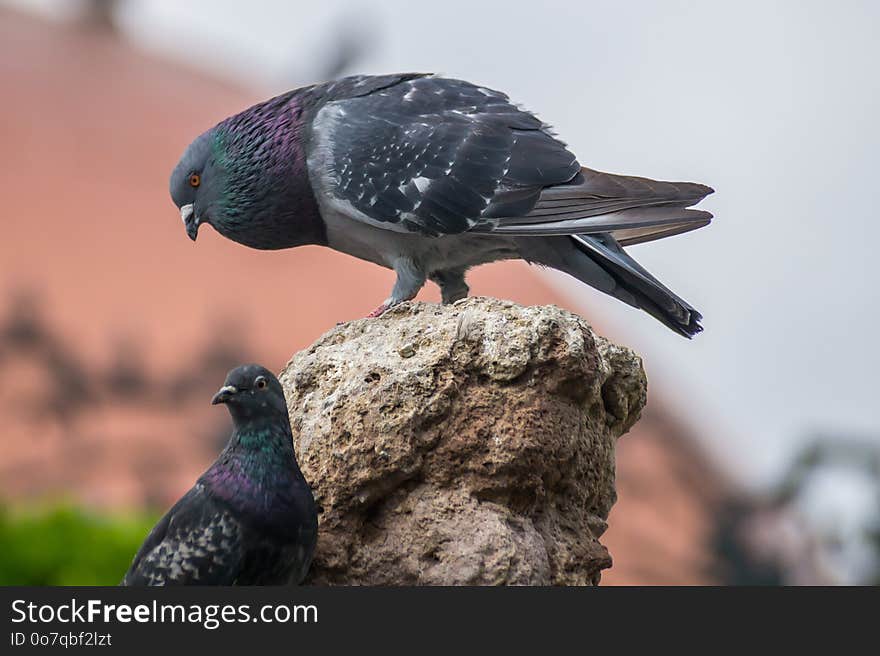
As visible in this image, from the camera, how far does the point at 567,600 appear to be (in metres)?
4.39

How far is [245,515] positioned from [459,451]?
0.96 metres

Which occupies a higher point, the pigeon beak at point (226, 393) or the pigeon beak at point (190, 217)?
the pigeon beak at point (190, 217)

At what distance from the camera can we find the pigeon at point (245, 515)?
4641 millimetres

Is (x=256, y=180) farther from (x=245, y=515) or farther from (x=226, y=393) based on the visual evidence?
(x=245, y=515)

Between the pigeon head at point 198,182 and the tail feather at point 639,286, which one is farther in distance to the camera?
the pigeon head at point 198,182

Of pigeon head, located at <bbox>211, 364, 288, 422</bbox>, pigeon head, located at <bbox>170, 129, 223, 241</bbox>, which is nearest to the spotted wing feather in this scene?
pigeon head, located at <bbox>170, 129, 223, 241</bbox>

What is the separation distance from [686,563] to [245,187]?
57.8 ft

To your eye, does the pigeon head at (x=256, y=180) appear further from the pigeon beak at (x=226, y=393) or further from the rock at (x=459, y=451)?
the pigeon beak at (x=226, y=393)

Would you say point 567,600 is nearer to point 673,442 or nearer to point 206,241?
point 673,442

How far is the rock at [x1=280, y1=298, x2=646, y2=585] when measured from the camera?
16.4 feet

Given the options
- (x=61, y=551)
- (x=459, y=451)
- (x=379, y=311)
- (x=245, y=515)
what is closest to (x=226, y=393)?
(x=245, y=515)

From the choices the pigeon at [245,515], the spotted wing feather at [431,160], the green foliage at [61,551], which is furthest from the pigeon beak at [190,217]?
the green foliage at [61,551]

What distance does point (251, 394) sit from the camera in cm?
481

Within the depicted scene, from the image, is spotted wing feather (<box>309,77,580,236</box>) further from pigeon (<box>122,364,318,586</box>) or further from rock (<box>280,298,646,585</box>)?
pigeon (<box>122,364,318,586</box>)
